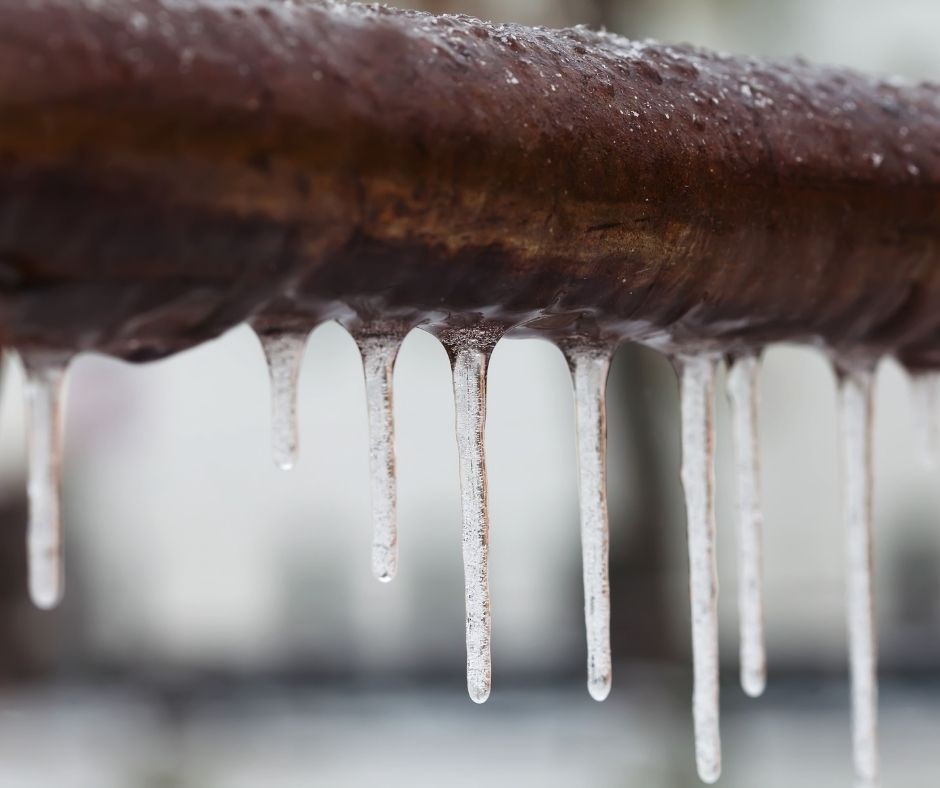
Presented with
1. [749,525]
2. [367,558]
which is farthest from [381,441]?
[367,558]

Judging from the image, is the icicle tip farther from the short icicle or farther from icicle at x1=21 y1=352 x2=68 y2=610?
Answer: icicle at x1=21 y1=352 x2=68 y2=610

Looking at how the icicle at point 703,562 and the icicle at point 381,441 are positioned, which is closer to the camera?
the icicle at point 381,441

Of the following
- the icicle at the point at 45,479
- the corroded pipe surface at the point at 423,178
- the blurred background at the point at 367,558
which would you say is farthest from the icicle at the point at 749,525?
the blurred background at the point at 367,558

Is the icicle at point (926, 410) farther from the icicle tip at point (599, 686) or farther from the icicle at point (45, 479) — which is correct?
the icicle at point (45, 479)

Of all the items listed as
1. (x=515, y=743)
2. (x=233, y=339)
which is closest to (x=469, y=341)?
(x=515, y=743)

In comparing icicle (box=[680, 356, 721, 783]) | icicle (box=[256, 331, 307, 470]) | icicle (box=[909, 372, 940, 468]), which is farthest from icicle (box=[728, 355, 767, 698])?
icicle (box=[256, 331, 307, 470])
